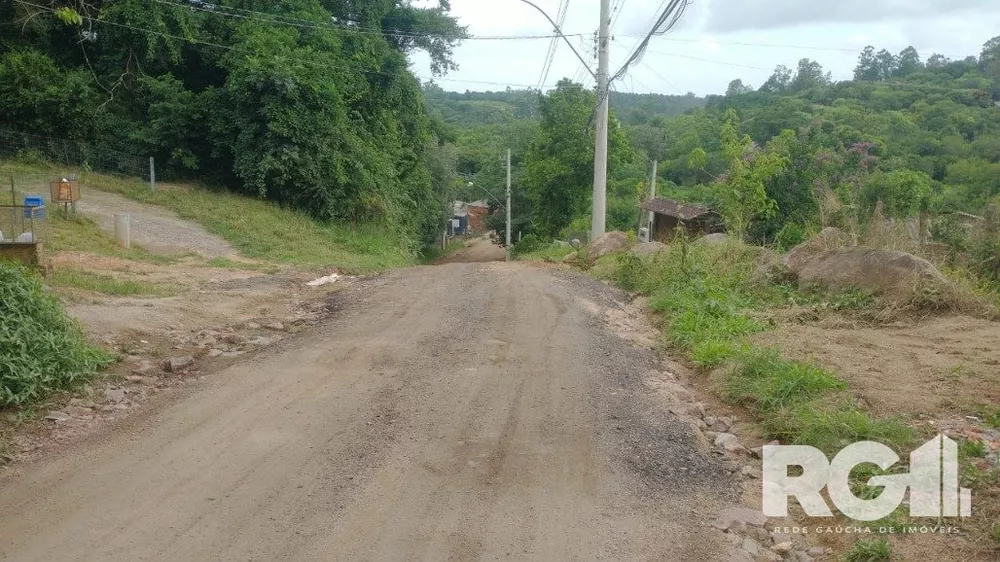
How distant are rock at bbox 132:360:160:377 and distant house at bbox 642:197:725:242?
680 inches

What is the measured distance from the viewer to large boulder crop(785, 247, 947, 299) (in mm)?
9258

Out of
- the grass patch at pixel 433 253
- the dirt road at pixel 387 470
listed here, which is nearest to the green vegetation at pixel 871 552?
the dirt road at pixel 387 470

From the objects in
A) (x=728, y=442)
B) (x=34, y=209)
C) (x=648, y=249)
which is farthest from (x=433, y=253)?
(x=728, y=442)

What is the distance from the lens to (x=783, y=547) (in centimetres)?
456

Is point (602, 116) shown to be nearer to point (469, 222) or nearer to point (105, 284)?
point (105, 284)

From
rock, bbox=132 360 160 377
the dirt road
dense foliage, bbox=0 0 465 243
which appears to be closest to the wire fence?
dense foliage, bbox=0 0 465 243

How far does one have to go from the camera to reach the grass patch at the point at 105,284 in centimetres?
1027

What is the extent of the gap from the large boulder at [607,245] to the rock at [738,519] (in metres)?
12.8

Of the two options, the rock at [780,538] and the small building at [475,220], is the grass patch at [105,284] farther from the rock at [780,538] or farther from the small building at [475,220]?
the small building at [475,220]

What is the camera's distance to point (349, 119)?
87.2 feet

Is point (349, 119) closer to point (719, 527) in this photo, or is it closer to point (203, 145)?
point (203, 145)

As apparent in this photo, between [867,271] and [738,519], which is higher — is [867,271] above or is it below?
above

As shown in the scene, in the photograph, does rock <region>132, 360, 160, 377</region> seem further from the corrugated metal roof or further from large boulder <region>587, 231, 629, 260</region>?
the corrugated metal roof

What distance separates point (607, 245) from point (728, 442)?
38.9 feet
